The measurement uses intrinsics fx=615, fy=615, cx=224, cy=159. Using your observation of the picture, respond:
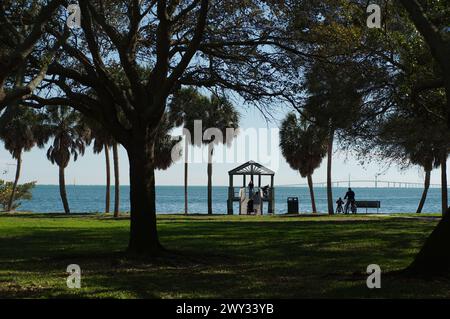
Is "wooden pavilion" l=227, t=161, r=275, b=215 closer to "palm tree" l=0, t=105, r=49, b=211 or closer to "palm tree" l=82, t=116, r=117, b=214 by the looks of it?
"palm tree" l=82, t=116, r=117, b=214

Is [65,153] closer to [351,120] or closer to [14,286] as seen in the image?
[351,120]

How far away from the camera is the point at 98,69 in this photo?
13.1 metres

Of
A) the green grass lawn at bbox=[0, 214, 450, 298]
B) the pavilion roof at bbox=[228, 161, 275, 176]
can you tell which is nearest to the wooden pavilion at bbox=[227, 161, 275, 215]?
the pavilion roof at bbox=[228, 161, 275, 176]

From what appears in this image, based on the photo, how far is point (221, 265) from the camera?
12125 millimetres

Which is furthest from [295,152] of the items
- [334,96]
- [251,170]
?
[334,96]

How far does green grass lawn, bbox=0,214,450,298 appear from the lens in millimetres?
8859

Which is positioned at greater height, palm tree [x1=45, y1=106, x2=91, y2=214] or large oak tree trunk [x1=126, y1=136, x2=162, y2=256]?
palm tree [x1=45, y1=106, x2=91, y2=214]

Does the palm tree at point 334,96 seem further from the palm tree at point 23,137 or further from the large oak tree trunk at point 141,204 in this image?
the palm tree at point 23,137

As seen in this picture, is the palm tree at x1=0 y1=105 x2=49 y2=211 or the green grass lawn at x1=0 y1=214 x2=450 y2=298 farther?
the palm tree at x1=0 y1=105 x2=49 y2=211

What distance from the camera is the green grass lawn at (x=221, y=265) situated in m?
8.86

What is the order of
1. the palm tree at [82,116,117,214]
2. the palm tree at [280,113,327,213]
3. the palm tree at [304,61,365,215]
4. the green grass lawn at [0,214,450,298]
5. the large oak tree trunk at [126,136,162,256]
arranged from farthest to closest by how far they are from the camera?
the palm tree at [280,113,327,213], the palm tree at [82,116,117,214], the palm tree at [304,61,365,215], the large oak tree trunk at [126,136,162,256], the green grass lawn at [0,214,450,298]

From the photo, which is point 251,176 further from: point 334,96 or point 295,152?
point 334,96

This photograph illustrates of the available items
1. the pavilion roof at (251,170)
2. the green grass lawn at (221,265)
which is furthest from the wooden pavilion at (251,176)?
the green grass lawn at (221,265)
